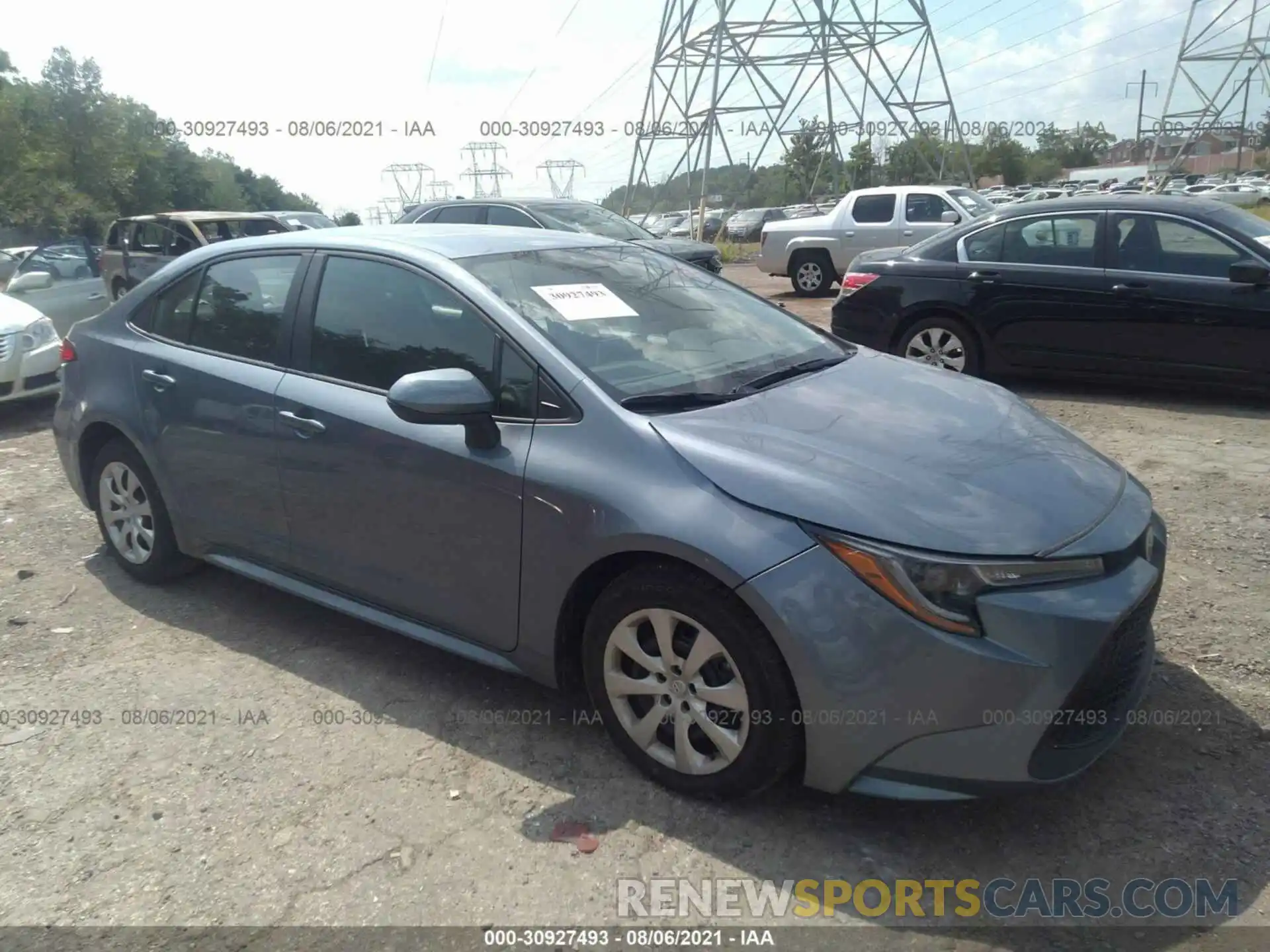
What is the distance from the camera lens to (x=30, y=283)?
10312mm

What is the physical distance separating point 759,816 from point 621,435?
1157 mm

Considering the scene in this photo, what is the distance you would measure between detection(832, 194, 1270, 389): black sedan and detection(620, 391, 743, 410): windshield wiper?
514cm

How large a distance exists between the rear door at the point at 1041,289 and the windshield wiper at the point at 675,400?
16.8ft

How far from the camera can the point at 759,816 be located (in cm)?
288

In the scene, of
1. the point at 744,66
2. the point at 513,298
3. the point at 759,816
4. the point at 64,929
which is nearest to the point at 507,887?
the point at 759,816

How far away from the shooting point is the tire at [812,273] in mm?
16047

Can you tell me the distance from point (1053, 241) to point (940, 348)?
1.13 meters

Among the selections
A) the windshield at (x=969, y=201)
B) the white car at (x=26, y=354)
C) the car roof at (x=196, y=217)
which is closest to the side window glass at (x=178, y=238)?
the car roof at (x=196, y=217)

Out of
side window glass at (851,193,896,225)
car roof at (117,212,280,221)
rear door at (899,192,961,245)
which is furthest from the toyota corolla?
car roof at (117,212,280,221)

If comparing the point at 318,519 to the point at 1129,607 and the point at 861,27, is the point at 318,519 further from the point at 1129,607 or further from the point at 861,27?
the point at 861,27

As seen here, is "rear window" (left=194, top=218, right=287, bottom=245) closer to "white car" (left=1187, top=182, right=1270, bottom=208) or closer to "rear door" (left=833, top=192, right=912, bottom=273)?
"rear door" (left=833, top=192, right=912, bottom=273)

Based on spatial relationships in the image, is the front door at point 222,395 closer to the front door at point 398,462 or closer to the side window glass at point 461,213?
the front door at point 398,462

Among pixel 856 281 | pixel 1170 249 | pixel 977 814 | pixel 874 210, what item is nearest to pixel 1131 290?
pixel 1170 249

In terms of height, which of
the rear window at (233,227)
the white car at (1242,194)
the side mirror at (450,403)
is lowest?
the side mirror at (450,403)
